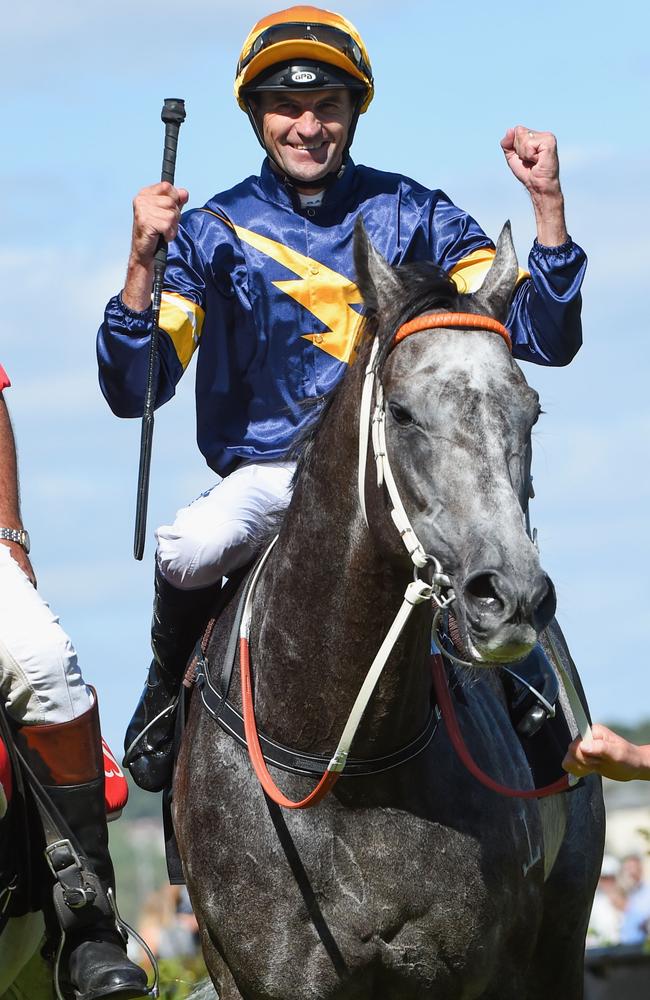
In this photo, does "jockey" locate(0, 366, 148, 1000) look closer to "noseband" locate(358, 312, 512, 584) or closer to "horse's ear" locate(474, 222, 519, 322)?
"noseband" locate(358, 312, 512, 584)

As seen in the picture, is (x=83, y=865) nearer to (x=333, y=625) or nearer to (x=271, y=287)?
(x=333, y=625)

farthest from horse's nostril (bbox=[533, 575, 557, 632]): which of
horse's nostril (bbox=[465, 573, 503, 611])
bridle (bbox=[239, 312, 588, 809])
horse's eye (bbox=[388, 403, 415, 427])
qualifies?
horse's eye (bbox=[388, 403, 415, 427])

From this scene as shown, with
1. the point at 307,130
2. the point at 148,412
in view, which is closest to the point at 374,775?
the point at 148,412

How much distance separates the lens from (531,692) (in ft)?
21.8

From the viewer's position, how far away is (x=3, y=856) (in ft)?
20.0

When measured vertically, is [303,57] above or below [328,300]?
above

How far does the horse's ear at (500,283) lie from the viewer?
5797 millimetres

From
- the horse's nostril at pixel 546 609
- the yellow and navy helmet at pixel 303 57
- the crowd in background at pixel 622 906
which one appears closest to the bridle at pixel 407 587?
the horse's nostril at pixel 546 609

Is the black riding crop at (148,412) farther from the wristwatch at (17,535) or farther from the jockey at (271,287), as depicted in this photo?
the wristwatch at (17,535)

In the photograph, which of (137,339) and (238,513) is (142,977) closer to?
(238,513)

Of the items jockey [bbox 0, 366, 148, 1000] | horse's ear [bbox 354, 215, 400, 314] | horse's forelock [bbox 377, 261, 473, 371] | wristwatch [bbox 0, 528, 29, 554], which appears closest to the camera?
horse's forelock [bbox 377, 261, 473, 371]

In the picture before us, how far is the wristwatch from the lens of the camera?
6.31 meters

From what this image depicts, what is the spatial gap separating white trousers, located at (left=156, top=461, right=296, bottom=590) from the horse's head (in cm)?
100

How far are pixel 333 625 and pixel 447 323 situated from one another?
112 centimetres
